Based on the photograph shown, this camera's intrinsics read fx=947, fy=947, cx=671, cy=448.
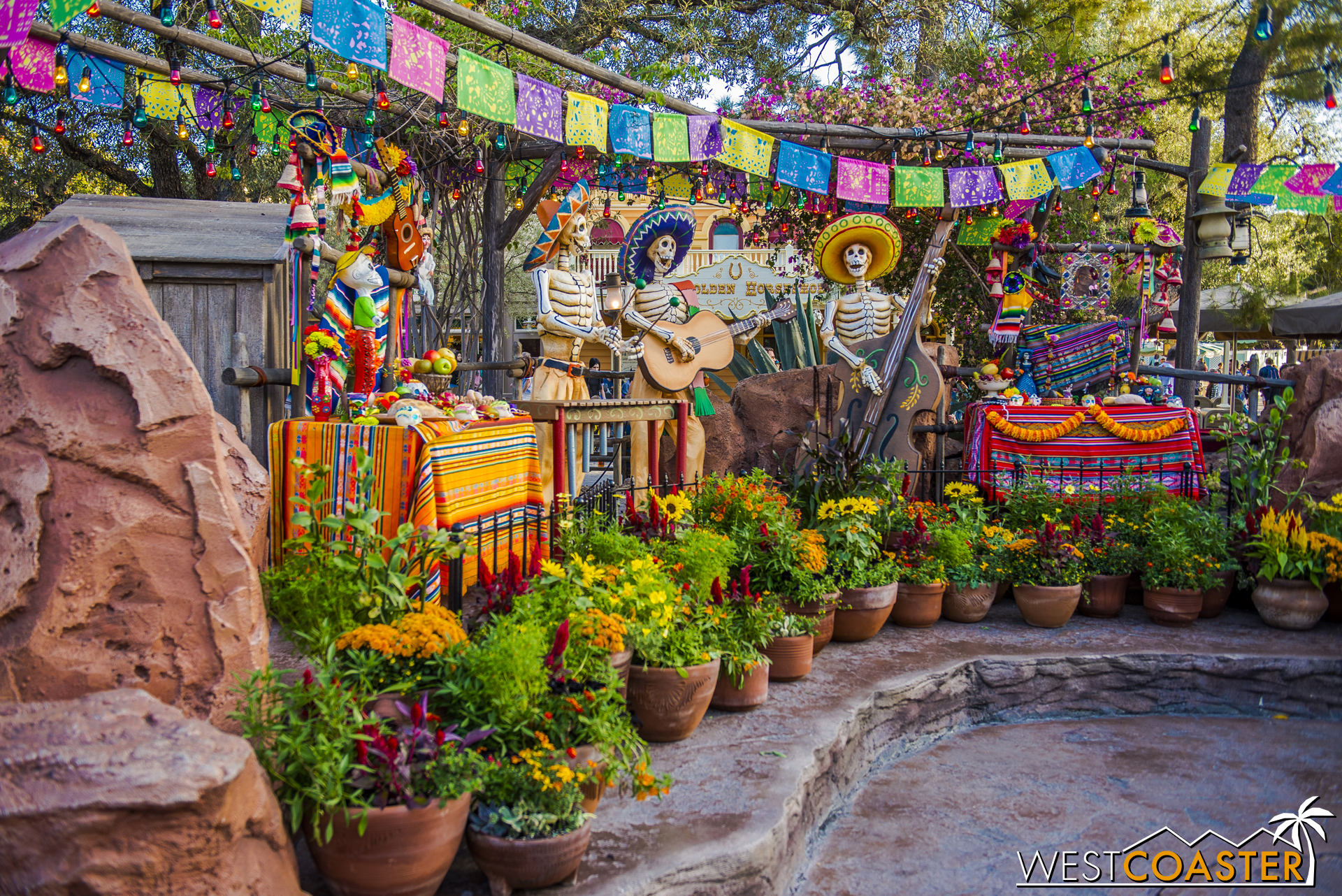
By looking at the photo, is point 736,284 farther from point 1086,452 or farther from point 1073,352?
point 1086,452

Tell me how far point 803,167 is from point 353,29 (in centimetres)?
397

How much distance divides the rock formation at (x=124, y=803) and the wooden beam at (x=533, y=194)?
7.22 meters

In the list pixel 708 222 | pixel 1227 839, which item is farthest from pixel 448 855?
pixel 708 222

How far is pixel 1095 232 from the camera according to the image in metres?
11.0

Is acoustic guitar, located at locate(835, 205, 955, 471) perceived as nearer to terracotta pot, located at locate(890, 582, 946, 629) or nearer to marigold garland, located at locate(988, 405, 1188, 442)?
marigold garland, located at locate(988, 405, 1188, 442)

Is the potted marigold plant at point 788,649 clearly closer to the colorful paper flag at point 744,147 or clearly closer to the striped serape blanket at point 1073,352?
the colorful paper flag at point 744,147

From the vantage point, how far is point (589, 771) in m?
2.67

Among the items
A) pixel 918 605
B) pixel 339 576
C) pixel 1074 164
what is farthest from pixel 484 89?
pixel 1074 164

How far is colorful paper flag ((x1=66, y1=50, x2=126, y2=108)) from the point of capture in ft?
21.3

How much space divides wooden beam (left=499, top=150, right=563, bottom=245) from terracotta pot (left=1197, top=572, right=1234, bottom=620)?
6190 millimetres

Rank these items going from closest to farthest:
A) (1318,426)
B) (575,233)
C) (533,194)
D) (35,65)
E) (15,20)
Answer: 1. (15,20)
2. (1318,426)
3. (35,65)
4. (575,233)
5. (533,194)

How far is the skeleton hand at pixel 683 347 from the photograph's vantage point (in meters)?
7.09

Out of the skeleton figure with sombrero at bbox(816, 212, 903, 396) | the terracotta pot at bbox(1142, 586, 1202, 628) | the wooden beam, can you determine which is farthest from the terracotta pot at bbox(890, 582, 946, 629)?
the wooden beam

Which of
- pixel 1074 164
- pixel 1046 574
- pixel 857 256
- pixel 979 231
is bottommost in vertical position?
pixel 1046 574
